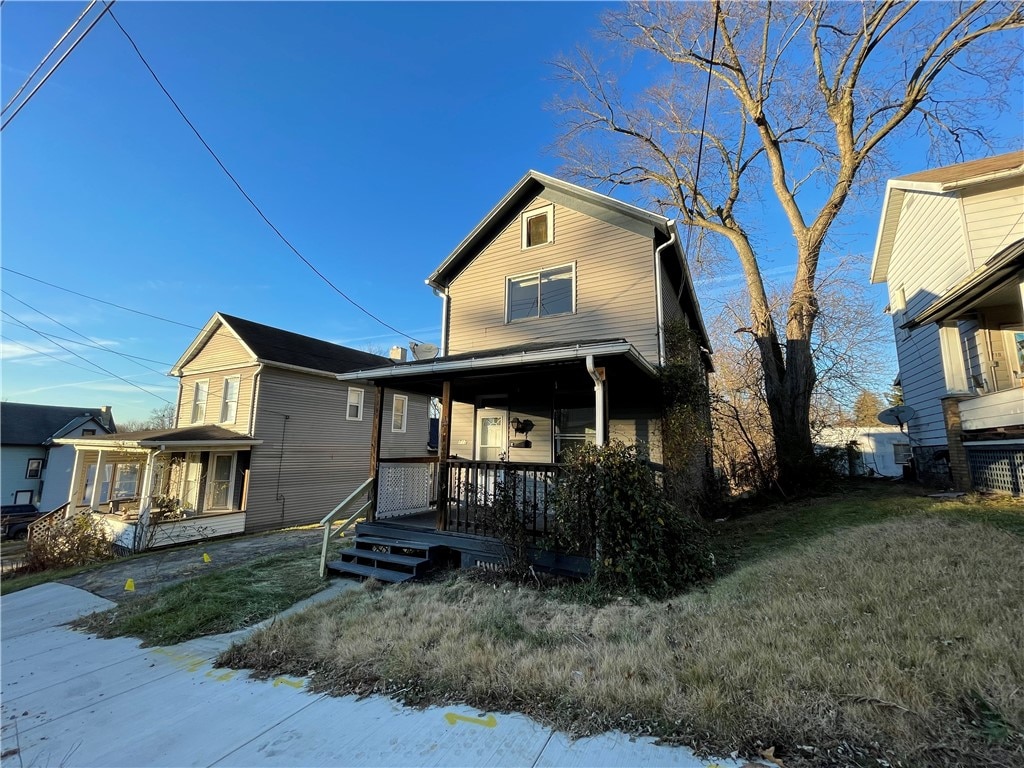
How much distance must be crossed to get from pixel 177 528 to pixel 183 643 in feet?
35.5

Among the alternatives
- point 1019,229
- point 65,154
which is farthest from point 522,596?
point 1019,229

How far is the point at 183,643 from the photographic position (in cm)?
506

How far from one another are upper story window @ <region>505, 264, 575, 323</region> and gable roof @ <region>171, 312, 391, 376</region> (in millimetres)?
10027

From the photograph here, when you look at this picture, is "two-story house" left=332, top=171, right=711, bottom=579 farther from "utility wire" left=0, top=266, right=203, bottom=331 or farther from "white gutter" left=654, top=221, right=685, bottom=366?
"utility wire" left=0, top=266, right=203, bottom=331

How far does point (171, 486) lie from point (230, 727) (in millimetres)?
15883

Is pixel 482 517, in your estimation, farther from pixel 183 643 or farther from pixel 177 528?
pixel 177 528

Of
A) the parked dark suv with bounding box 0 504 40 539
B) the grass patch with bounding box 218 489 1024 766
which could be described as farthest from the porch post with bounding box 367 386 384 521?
the parked dark suv with bounding box 0 504 40 539

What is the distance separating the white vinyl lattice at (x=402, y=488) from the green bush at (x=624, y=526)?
3954mm

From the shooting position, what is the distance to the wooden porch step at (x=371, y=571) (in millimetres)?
6422

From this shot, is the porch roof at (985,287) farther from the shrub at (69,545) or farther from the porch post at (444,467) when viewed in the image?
the shrub at (69,545)

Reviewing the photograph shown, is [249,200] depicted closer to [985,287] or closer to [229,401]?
[229,401]

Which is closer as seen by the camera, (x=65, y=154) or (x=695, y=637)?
(x=695, y=637)

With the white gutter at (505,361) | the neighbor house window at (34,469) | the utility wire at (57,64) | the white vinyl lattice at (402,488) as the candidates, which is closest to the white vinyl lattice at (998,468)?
the white gutter at (505,361)

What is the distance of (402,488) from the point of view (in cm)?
873
